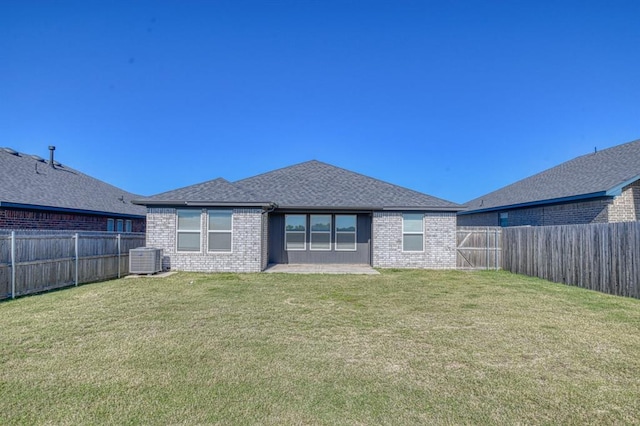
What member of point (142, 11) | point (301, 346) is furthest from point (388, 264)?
point (142, 11)

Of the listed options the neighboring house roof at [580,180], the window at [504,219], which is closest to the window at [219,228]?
the neighboring house roof at [580,180]

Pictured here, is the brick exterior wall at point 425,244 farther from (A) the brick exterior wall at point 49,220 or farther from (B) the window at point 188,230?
(A) the brick exterior wall at point 49,220

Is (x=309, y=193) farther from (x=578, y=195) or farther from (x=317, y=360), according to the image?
(x=317, y=360)

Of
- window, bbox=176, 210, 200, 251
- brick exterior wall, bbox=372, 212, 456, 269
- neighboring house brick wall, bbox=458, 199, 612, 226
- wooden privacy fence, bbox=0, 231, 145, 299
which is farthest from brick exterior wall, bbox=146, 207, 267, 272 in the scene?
neighboring house brick wall, bbox=458, 199, 612, 226

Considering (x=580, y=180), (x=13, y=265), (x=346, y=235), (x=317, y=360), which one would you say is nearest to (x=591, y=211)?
(x=580, y=180)

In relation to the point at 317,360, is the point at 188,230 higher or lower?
higher

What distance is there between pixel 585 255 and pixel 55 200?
64.5 ft

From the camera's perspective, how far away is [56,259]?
9.36m

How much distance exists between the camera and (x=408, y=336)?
518cm

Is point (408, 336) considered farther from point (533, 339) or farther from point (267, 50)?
point (267, 50)

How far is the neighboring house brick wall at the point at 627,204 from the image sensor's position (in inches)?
483

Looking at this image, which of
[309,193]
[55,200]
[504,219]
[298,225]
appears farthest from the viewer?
[504,219]

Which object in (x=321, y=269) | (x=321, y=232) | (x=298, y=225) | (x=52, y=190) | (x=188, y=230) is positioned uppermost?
(x=52, y=190)

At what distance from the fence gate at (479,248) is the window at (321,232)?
5.65m
